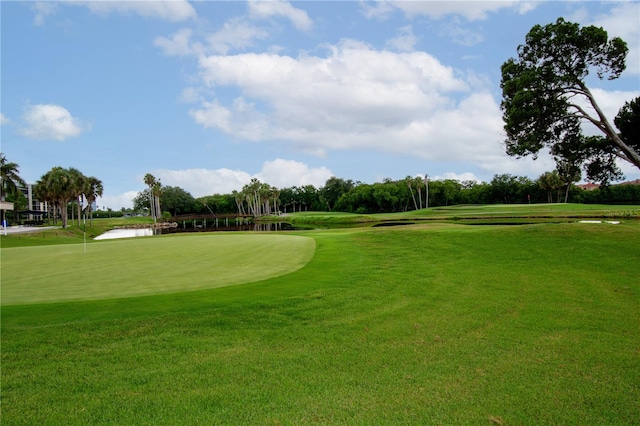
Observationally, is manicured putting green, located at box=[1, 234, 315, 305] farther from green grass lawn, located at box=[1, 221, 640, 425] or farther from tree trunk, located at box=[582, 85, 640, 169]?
tree trunk, located at box=[582, 85, 640, 169]

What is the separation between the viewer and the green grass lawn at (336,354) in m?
4.89

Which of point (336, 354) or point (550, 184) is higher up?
point (550, 184)

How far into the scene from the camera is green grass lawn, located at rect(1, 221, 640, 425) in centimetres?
489

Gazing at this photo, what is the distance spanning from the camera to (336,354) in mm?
Result: 6484

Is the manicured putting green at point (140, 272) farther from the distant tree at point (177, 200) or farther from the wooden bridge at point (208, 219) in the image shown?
the distant tree at point (177, 200)

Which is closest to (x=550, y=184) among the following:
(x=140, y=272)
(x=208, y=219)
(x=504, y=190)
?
(x=504, y=190)

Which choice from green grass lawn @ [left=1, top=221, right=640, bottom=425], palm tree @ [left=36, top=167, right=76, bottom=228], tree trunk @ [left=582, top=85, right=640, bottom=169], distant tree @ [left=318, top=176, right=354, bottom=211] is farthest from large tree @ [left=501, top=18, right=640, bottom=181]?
distant tree @ [left=318, top=176, right=354, bottom=211]

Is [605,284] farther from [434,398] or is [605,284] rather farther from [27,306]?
[27,306]

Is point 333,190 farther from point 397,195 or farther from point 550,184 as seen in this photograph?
point 550,184

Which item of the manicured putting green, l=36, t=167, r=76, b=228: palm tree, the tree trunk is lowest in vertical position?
the manicured putting green

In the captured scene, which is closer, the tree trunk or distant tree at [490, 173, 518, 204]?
the tree trunk

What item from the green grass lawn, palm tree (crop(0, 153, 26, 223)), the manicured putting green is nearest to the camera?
the green grass lawn

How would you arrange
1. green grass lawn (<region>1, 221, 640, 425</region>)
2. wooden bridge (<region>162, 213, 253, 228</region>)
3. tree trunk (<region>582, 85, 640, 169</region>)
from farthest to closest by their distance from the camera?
wooden bridge (<region>162, 213, 253, 228</region>)
tree trunk (<region>582, 85, 640, 169</region>)
green grass lawn (<region>1, 221, 640, 425</region>)

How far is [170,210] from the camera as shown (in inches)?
6447
